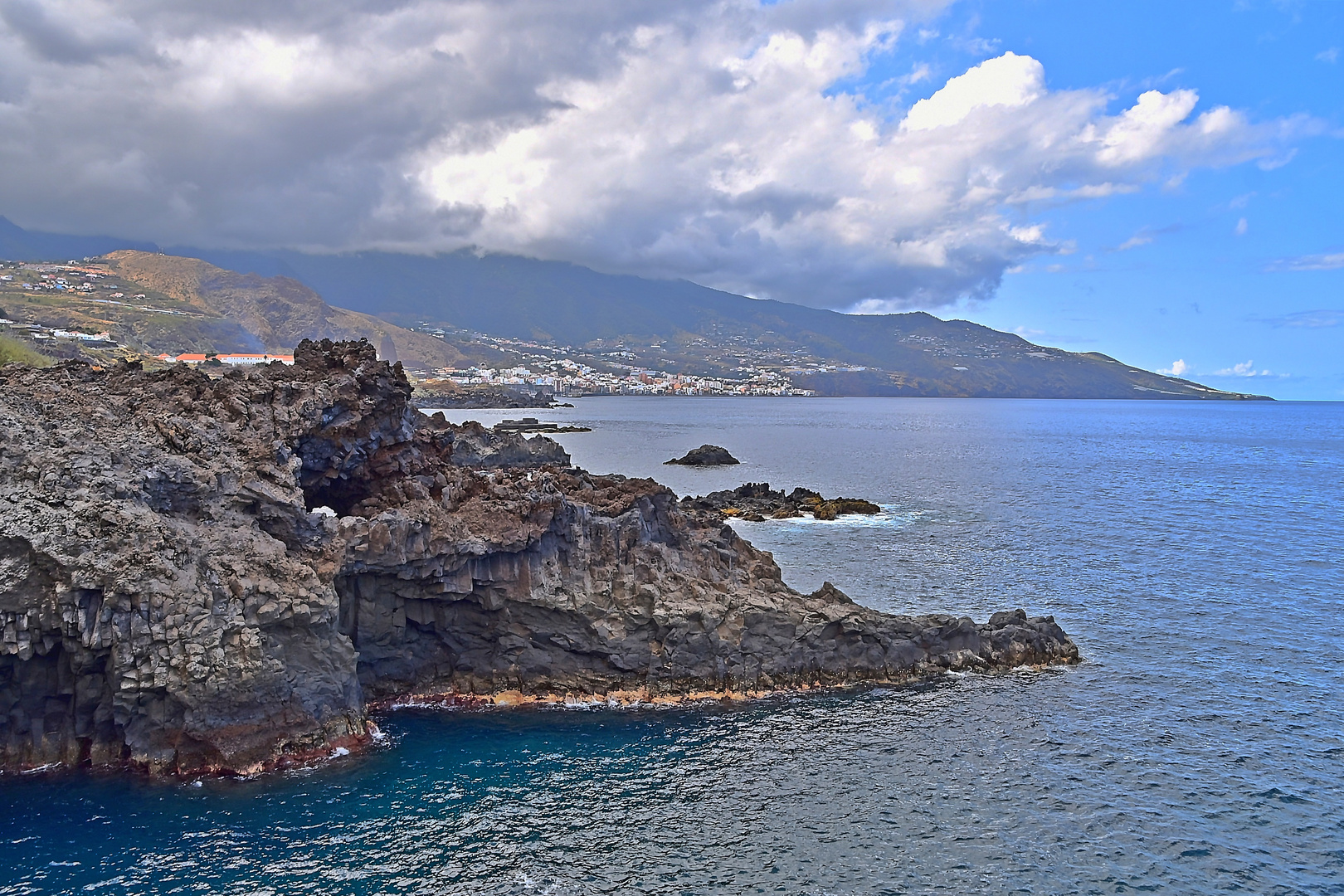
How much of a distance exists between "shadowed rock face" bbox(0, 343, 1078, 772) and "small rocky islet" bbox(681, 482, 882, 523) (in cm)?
3296

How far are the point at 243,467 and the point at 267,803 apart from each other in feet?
39.0

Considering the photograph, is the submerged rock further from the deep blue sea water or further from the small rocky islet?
the deep blue sea water

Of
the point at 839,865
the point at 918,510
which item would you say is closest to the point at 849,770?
the point at 839,865

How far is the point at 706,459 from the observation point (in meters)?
117

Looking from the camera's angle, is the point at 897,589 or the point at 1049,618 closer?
the point at 1049,618

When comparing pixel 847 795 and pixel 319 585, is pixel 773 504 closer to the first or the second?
pixel 847 795

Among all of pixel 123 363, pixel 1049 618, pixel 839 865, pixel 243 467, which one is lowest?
pixel 839 865

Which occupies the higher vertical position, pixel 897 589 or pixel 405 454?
pixel 405 454

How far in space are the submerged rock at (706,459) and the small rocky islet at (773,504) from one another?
29.5 metres

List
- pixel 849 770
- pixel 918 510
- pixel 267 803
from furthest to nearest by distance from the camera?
pixel 918 510
pixel 849 770
pixel 267 803

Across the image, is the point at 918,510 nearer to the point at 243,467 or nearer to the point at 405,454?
the point at 405,454

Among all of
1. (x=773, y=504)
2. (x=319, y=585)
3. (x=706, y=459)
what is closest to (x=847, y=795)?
(x=319, y=585)

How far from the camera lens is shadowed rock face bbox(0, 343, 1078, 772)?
85.6 ft

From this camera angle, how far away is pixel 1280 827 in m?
25.6
